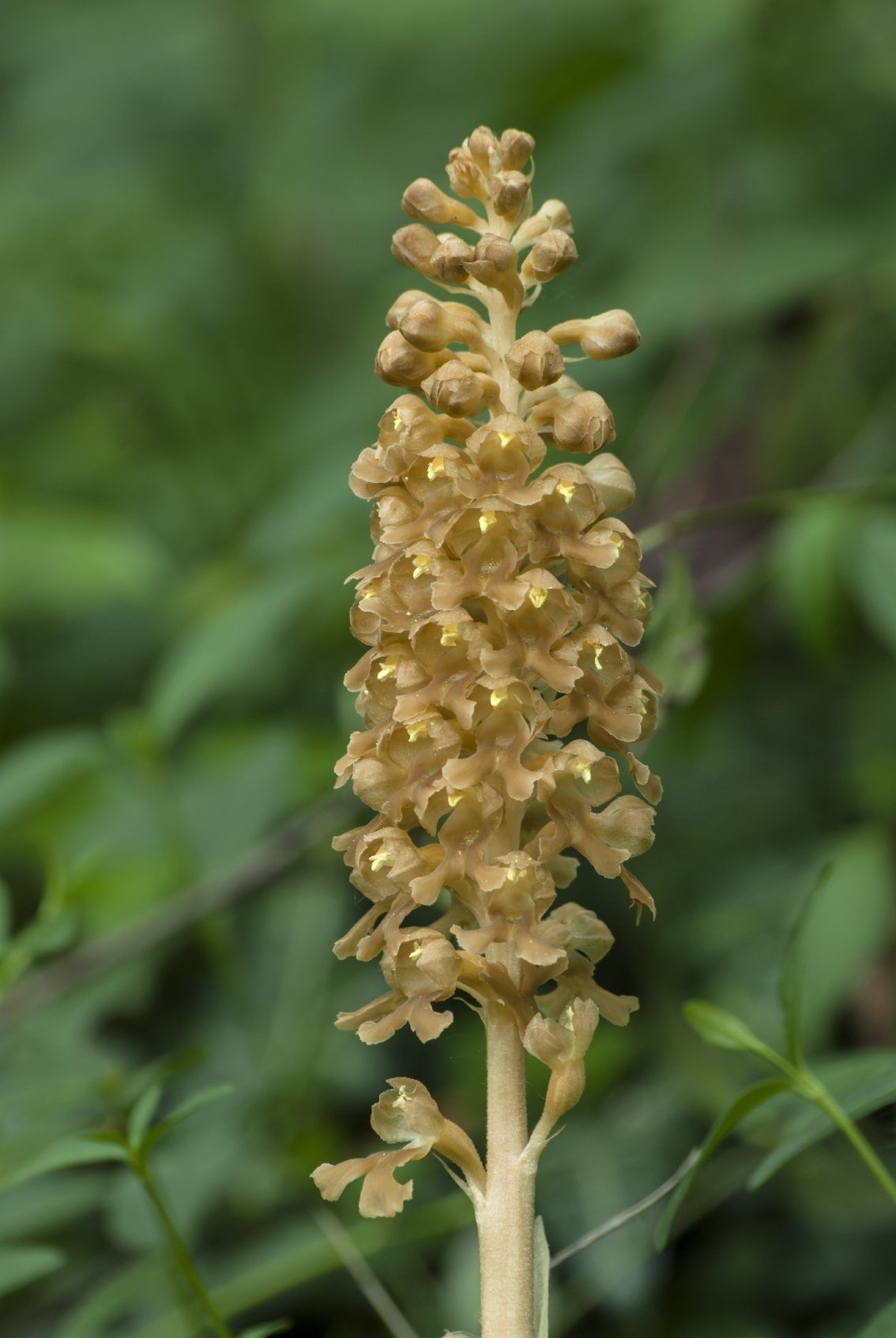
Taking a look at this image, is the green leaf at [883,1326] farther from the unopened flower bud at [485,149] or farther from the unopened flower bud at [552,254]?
the unopened flower bud at [485,149]

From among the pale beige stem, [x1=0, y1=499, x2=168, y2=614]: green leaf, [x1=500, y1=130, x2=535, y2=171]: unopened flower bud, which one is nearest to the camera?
the pale beige stem

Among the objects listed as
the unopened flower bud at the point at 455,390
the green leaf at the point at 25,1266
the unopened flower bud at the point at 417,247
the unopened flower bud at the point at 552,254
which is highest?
the unopened flower bud at the point at 417,247

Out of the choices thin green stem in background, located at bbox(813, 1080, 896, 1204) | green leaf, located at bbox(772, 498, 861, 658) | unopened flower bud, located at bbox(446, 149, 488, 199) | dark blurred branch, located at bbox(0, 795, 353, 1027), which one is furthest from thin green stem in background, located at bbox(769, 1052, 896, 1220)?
green leaf, located at bbox(772, 498, 861, 658)

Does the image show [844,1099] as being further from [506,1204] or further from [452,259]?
[452,259]

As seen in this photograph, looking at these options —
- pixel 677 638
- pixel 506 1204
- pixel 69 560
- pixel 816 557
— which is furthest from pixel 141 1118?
pixel 69 560

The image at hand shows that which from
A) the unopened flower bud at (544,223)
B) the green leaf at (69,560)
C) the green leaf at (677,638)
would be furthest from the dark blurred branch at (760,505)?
the green leaf at (69,560)

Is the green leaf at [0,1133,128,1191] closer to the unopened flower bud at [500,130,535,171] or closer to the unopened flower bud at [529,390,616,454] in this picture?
the unopened flower bud at [529,390,616,454]
